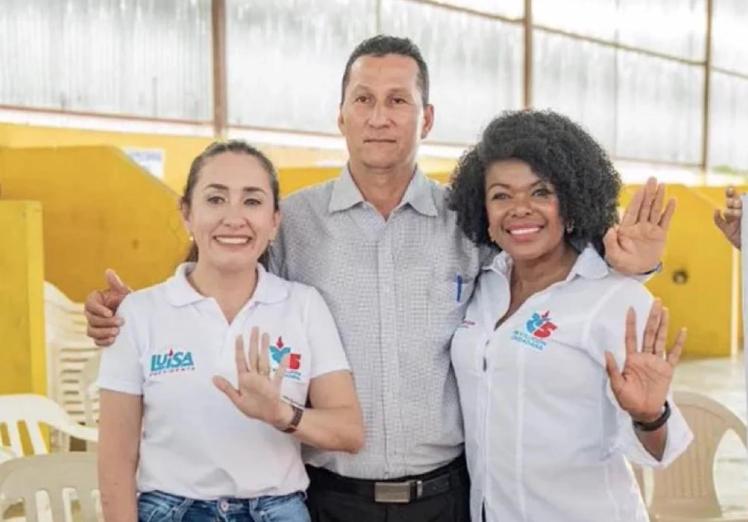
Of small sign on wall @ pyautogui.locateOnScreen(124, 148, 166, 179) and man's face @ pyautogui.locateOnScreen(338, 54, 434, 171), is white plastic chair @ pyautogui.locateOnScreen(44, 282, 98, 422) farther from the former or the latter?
man's face @ pyautogui.locateOnScreen(338, 54, 434, 171)

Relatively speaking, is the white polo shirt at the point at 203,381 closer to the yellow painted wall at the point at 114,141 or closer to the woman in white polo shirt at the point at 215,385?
the woman in white polo shirt at the point at 215,385

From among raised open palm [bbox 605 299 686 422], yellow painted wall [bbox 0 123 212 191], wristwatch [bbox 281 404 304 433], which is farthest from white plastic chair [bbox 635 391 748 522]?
yellow painted wall [bbox 0 123 212 191]

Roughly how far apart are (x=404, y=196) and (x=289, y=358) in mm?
477

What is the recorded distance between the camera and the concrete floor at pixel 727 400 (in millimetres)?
4699

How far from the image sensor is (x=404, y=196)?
210 centimetres

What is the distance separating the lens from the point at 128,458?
5.82ft

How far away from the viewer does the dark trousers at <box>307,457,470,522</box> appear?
2.00 m

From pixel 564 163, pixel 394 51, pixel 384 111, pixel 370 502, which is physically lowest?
pixel 370 502

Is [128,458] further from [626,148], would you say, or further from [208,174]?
[626,148]

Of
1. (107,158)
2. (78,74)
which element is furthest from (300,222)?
(78,74)

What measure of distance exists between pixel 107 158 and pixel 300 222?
370 centimetres

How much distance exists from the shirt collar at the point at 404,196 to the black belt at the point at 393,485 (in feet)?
1.75

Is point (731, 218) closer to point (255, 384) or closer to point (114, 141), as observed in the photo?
point (255, 384)

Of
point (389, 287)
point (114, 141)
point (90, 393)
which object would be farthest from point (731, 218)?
point (114, 141)
